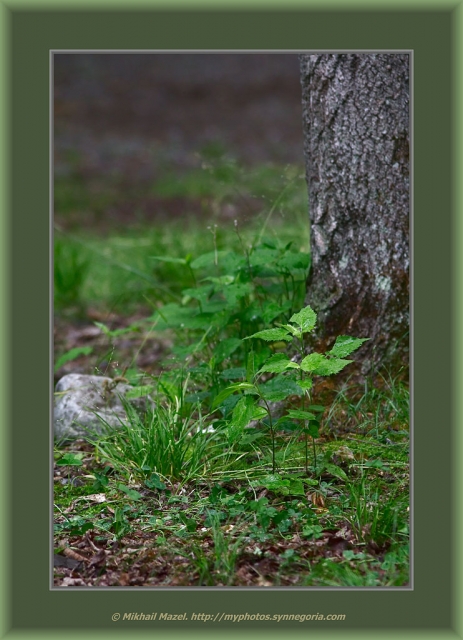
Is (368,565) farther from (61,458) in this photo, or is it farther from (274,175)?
(274,175)

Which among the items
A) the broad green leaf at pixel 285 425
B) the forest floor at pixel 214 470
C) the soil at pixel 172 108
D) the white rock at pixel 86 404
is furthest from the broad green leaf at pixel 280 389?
the soil at pixel 172 108

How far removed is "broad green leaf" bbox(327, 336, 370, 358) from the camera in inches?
100

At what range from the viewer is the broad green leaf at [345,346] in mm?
2549

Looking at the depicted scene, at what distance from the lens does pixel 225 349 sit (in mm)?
3246

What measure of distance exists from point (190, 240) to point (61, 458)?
2.62 metres

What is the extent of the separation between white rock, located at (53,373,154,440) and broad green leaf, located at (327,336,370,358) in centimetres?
99

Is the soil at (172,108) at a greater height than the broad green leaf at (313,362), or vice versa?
the soil at (172,108)

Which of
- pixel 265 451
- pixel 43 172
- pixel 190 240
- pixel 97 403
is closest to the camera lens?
pixel 43 172

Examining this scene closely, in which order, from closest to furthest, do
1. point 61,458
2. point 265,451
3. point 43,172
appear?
point 43,172, point 265,451, point 61,458

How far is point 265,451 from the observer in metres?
2.86

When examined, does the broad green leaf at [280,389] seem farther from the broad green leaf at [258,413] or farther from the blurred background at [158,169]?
the blurred background at [158,169]

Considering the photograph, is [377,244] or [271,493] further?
[377,244]

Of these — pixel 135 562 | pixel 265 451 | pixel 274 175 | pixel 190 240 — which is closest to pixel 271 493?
pixel 265 451

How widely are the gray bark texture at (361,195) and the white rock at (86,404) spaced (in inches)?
38.8
